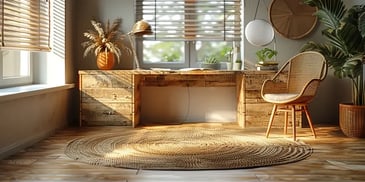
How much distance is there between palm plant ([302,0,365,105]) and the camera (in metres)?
4.02

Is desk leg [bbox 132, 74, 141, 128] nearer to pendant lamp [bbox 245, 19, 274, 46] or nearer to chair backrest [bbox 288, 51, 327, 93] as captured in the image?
pendant lamp [bbox 245, 19, 274, 46]

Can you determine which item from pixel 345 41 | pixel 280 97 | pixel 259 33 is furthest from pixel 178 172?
pixel 259 33

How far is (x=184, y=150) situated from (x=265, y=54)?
1.94 m

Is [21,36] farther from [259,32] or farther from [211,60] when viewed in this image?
[259,32]

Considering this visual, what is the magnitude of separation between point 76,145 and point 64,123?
46.2 inches

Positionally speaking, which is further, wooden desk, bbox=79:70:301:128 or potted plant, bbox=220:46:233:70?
potted plant, bbox=220:46:233:70

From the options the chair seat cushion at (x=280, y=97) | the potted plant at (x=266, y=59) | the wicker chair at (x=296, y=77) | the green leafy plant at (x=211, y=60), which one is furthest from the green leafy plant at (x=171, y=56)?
the chair seat cushion at (x=280, y=97)

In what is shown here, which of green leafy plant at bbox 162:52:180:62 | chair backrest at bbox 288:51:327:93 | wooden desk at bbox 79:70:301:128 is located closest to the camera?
chair backrest at bbox 288:51:327:93

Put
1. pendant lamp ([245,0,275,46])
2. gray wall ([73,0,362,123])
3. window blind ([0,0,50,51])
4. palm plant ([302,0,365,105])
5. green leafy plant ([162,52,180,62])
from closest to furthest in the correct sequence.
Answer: window blind ([0,0,50,51])
palm plant ([302,0,365,105])
pendant lamp ([245,0,275,46])
gray wall ([73,0,362,123])
green leafy plant ([162,52,180,62])

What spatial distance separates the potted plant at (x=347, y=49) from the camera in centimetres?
404

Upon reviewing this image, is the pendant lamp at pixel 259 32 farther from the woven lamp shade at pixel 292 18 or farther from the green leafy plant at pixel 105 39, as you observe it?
the green leafy plant at pixel 105 39

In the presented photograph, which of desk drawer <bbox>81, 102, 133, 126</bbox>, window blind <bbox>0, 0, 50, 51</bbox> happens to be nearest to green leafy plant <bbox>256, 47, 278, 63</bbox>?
desk drawer <bbox>81, 102, 133, 126</bbox>

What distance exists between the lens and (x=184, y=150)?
3.64 metres

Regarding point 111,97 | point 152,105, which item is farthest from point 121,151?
point 152,105
